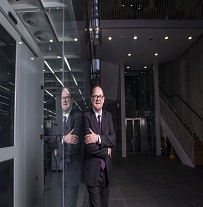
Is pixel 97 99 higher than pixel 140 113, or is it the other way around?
pixel 140 113

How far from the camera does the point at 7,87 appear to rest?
248 centimetres

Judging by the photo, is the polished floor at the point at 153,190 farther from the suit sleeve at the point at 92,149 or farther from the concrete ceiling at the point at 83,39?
the concrete ceiling at the point at 83,39

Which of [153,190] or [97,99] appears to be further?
[153,190]

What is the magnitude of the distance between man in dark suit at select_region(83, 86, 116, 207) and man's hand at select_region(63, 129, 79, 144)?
96mm

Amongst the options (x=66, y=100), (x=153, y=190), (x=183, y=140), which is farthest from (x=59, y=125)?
(x=183, y=140)

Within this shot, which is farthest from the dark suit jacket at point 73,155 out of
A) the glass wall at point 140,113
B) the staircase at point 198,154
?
the glass wall at point 140,113

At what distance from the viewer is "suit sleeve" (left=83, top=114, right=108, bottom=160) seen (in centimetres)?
247

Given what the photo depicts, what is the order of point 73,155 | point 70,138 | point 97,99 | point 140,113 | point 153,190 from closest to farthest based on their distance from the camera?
point 70,138
point 73,155
point 97,99
point 153,190
point 140,113

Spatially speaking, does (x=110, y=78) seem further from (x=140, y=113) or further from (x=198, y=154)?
(x=198, y=154)

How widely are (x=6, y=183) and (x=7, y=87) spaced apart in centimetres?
102

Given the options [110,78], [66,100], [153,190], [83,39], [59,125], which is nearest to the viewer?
[59,125]

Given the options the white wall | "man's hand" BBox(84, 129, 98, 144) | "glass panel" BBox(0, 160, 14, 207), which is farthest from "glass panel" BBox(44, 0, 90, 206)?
the white wall

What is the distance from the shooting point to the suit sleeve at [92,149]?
247 centimetres

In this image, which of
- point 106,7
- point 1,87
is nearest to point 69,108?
point 1,87
